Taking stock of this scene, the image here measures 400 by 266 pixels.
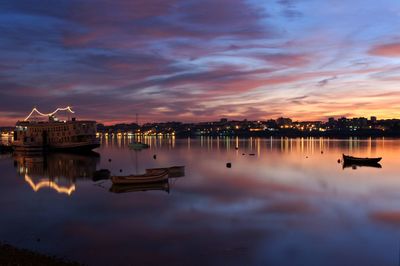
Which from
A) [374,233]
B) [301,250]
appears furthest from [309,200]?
[301,250]

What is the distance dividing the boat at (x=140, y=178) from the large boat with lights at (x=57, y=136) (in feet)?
164

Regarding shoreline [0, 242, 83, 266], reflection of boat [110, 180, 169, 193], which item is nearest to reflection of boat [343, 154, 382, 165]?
reflection of boat [110, 180, 169, 193]

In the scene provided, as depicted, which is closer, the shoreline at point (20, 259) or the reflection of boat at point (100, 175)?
the shoreline at point (20, 259)

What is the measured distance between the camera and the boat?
117 ft

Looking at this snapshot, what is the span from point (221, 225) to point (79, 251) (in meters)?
8.38

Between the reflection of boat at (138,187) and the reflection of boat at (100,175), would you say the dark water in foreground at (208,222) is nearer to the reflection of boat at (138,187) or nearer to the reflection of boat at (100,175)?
the reflection of boat at (138,187)

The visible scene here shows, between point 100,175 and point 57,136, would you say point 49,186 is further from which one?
point 57,136

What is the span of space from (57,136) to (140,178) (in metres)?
58.5

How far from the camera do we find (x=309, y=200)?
3106 centimetres

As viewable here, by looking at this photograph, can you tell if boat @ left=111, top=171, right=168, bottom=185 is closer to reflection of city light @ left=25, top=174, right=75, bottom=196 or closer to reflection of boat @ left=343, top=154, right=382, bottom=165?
reflection of city light @ left=25, top=174, right=75, bottom=196

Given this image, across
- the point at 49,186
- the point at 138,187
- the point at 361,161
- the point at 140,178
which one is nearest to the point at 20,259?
the point at 138,187

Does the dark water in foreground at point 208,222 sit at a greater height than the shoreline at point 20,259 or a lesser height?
lesser

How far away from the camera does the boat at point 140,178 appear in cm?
3562

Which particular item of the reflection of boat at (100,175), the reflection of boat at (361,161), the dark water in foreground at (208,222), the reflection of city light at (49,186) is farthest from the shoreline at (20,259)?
the reflection of boat at (361,161)
